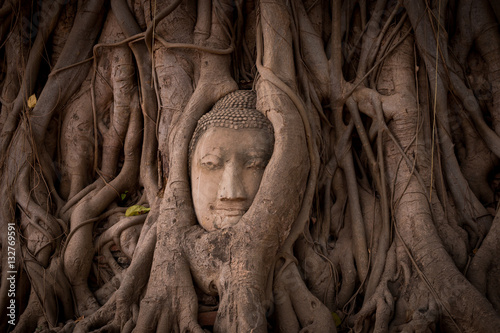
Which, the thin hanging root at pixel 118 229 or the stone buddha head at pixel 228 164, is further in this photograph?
the thin hanging root at pixel 118 229

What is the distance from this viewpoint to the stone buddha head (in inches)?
111

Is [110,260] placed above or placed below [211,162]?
below

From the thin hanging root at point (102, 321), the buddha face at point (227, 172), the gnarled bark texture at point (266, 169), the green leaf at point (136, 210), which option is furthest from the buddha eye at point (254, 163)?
the thin hanging root at point (102, 321)

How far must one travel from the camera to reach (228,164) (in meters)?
2.87

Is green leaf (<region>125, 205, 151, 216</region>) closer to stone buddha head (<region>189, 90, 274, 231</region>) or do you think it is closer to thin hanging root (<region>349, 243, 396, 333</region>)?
stone buddha head (<region>189, 90, 274, 231</region>)

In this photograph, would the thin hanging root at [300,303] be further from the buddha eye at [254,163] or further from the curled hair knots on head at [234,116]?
the curled hair knots on head at [234,116]

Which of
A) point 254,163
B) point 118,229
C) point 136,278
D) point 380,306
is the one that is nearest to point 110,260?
point 118,229

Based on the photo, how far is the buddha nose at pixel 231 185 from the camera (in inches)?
110

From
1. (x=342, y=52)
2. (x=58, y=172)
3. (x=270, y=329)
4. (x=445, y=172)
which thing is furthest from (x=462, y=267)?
(x=58, y=172)

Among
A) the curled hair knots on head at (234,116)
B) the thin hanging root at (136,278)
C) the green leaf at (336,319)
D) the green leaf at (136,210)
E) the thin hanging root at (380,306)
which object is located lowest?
the green leaf at (336,319)

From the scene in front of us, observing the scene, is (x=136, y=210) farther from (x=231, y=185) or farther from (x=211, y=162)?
(x=231, y=185)

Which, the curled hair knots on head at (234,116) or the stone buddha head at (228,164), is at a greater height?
the curled hair knots on head at (234,116)

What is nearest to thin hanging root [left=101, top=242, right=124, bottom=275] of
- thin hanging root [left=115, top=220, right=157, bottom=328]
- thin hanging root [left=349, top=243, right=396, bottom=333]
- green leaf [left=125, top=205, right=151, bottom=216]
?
green leaf [left=125, top=205, right=151, bottom=216]

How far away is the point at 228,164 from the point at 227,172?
0.06 m
